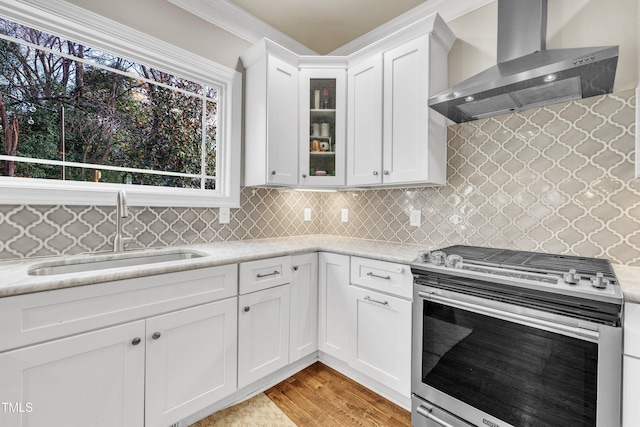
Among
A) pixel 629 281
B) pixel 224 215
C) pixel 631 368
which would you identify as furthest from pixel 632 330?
pixel 224 215

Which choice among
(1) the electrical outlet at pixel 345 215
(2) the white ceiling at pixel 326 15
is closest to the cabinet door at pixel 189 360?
(1) the electrical outlet at pixel 345 215

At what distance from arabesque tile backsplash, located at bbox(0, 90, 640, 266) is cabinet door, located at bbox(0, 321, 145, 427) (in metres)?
0.71

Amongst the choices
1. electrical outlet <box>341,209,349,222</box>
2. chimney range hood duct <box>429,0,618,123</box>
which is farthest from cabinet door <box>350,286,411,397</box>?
chimney range hood duct <box>429,0,618,123</box>

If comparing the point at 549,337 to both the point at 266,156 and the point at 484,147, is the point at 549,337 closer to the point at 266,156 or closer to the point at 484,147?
the point at 484,147

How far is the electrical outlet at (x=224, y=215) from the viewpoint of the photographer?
7.80ft

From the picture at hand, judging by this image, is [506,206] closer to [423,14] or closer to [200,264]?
[423,14]

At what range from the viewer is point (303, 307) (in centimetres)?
217

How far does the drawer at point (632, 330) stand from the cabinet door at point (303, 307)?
1.60 m

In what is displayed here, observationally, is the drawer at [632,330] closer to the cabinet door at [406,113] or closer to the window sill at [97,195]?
the cabinet door at [406,113]

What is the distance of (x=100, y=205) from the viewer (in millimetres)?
1802

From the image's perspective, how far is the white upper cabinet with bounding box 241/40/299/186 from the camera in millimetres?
2295

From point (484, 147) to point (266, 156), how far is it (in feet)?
4.95

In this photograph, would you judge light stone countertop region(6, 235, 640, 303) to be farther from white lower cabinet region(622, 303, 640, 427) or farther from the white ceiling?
the white ceiling

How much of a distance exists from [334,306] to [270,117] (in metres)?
1.45
